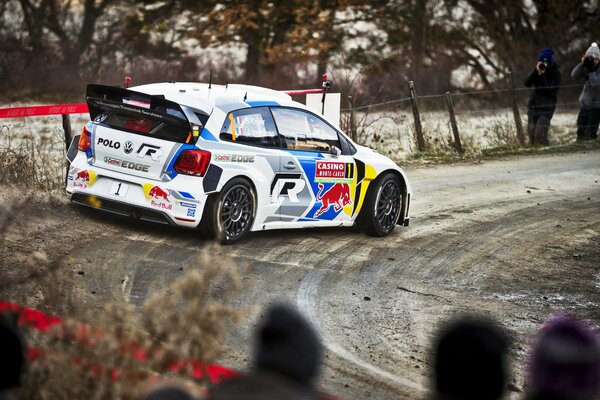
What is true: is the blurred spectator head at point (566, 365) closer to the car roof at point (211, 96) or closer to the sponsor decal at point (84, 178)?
the car roof at point (211, 96)

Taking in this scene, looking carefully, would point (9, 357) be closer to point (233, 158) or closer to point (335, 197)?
point (233, 158)

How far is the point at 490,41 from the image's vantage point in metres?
36.5

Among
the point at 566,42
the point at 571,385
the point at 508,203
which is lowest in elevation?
the point at 508,203

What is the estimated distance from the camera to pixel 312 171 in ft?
37.8

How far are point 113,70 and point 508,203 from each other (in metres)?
17.9

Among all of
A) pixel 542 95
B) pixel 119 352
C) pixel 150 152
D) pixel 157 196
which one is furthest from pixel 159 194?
pixel 542 95

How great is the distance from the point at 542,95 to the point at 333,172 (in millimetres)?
11908

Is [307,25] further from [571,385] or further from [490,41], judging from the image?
[571,385]

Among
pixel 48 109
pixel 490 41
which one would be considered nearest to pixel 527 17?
pixel 490 41

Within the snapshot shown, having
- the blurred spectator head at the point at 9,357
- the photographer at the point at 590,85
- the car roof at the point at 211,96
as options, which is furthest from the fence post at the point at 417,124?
the blurred spectator head at the point at 9,357

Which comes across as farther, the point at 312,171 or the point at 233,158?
the point at 312,171

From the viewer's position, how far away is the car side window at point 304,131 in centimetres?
1138

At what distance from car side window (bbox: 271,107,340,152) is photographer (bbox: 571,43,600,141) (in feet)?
38.6

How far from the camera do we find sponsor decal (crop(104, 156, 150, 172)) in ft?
34.7
